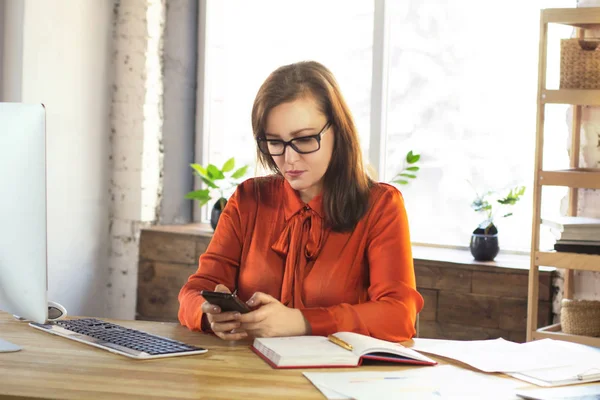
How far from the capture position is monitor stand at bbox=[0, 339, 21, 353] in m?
1.72

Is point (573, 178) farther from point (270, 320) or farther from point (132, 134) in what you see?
point (132, 134)

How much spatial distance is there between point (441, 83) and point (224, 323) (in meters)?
2.20

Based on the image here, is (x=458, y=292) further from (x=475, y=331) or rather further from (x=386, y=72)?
(x=386, y=72)

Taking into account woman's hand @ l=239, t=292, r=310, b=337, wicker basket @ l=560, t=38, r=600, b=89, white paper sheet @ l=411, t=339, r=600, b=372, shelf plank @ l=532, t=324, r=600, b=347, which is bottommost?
shelf plank @ l=532, t=324, r=600, b=347

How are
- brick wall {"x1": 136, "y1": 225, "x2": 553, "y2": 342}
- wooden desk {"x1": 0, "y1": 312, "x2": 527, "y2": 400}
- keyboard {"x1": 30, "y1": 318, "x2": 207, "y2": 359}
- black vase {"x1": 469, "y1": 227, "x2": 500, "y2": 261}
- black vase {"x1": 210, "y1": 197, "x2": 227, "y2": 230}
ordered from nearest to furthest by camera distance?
wooden desk {"x1": 0, "y1": 312, "x2": 527, "y2": 400} < keyboard {"x1": 30, "y1": 318, "x2": 207, "y2": 359} < brick wall {"x1": 136, "y1": 225, "x2": 553, "y2": 342} < black vase {"x1": 469, "y1": 227, "x2": 500, "y2": 261} < black vase {"x1": 210, "y1": 197, "x2": 227, "y2": 230}

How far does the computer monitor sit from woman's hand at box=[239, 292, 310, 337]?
0.46m

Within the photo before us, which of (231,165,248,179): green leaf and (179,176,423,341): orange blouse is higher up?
(231,165,248,179): green leaf

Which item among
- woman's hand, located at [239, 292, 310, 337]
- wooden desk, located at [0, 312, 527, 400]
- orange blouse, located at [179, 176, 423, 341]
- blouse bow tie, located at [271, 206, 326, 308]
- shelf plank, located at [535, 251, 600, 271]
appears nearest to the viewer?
wooden desk, located at [0, 312, 527, 400]

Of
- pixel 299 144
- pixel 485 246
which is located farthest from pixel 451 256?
pixel 299 144

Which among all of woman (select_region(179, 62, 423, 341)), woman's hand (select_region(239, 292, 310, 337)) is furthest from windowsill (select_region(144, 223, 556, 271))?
woman's hand (select_region(239, 292, 310, 337))

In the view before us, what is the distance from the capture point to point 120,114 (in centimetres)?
403

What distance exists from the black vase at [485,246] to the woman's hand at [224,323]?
1725 mm

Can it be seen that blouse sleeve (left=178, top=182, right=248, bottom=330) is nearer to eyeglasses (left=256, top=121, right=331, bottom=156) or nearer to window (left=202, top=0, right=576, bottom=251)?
eyeglasses (left=256, top=121, right=331, bottom=156)

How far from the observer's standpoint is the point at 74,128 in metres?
3.79
